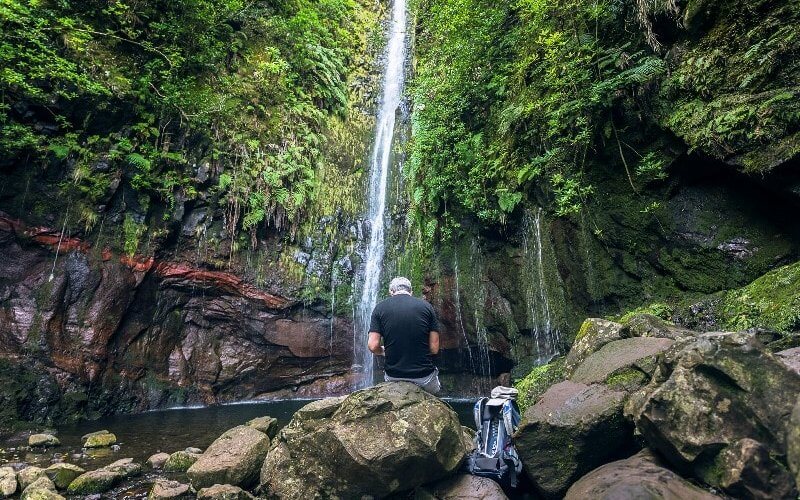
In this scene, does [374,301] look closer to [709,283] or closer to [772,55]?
[709,283]

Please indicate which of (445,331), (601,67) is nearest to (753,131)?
(601,67)

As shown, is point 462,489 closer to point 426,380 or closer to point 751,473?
point 426,380

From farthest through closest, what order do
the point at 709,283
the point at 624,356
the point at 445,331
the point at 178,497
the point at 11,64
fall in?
the point at 445,331 < the point at 11,64 < the point at 709,283 < the point at 178,497 < the point at 624,356

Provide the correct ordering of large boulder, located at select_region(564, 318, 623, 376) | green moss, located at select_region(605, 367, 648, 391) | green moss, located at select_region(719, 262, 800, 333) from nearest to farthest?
green moss, located at select_region(605, 367, 648, 391), green moss, located at select_region(719, 262, 800, 333), large boulder, located at select_region(564, 318, 623, 376)

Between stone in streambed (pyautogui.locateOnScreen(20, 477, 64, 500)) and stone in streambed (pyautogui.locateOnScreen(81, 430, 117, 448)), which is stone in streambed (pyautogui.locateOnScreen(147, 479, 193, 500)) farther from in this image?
stone in streambed (pyautogui.locateOnScreen(81, 430, 117, 448))

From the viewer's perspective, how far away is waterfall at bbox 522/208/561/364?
914 centimetres

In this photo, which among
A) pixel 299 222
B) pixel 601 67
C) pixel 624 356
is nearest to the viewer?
pixel 624 356

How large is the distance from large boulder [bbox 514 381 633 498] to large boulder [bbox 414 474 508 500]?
36cm

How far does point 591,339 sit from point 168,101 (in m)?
11.2

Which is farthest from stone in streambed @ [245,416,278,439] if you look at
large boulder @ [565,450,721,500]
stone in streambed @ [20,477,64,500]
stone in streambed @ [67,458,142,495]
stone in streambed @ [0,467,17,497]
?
large boulder @ [565,450,721,500]

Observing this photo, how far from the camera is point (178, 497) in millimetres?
5086

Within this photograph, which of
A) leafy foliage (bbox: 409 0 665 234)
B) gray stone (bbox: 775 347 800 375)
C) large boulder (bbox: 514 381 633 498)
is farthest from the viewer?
leafy foliage (bbox: 409 0 665 234)

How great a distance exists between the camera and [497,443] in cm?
431

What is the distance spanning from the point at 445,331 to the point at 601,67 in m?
7.10
